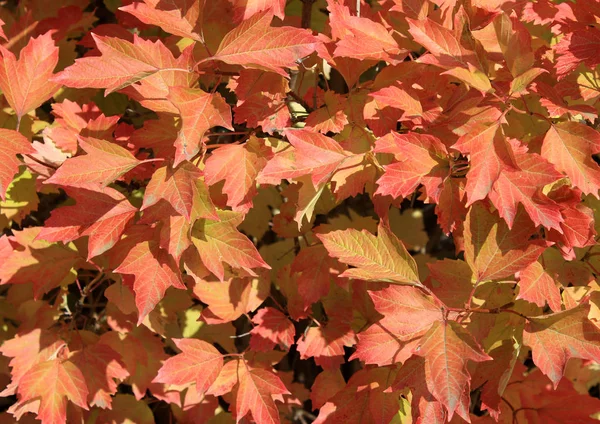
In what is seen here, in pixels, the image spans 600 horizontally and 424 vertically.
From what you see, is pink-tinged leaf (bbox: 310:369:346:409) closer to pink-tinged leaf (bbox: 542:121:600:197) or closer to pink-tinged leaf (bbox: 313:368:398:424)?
pink-tinged leaf (bbox: 313:368:398:424)

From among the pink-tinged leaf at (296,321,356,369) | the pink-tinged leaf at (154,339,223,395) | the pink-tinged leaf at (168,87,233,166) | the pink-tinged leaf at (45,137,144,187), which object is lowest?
the pink-tinged leaf at (296,321,356,369)

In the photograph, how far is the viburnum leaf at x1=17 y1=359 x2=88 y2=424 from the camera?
1.33 metres

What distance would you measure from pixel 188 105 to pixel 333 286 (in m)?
0.58

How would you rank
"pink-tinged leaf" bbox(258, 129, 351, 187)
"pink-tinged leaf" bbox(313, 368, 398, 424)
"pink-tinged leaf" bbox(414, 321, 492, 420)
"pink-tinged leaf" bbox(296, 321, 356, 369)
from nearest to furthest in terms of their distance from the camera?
"pink-tinged leaf" bbox(414, 321, 492, 420), "pink-tinged leaf" bbox(258, 129, 351, 187), "pink-tinged leaf" bbox(313, 368, 398, 424), "pink-tinged leaf" bbox(296, 321, 356, 369)

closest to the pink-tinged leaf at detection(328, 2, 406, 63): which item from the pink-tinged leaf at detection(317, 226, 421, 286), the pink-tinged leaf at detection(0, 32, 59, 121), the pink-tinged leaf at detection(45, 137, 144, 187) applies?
the pink-tinged leaf at detection(317, 226, 421, 286)

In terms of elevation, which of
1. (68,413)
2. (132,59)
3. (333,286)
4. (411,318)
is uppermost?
(132,59)

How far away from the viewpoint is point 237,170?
3.71ft

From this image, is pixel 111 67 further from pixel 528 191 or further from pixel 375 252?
pixel 528 191

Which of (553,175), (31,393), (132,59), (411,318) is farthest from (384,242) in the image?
(31,393)

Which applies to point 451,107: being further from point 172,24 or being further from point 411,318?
point 172,24

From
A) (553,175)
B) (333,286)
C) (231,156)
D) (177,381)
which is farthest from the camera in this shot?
(333,286)

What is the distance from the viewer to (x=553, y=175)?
1006 mm

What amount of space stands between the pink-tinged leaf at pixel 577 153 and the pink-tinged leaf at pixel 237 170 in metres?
0.46

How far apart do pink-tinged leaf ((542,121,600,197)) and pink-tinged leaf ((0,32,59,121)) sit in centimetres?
91
